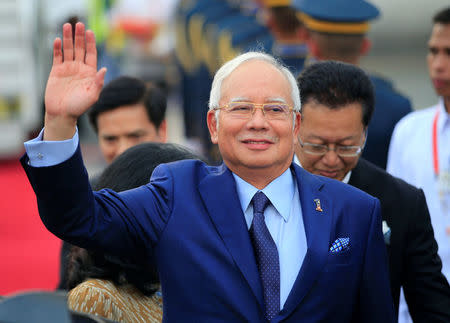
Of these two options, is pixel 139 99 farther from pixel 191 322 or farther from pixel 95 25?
pixel 95 25

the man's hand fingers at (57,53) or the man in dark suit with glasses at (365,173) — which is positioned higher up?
the man's hand fingers at (57,53)

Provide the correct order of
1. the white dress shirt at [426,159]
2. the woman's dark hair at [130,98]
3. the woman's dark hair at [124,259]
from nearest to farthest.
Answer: the woman's dark hair at [124,259] < the white dress shirt at [426,159] < the woman's dark hair at [130,98]

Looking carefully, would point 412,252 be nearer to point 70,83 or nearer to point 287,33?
point 70,83

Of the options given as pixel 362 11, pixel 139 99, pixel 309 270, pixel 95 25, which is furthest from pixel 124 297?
pixel 95 25

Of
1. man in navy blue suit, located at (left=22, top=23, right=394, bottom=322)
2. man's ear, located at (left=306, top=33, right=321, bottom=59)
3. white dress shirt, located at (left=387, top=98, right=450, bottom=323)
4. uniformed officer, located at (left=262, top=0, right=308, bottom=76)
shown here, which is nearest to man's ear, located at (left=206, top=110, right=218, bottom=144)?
man in navy blue suit, located at (left=22, top=23, right=394, bottom=322)

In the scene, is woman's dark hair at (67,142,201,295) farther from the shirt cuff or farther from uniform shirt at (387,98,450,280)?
uniform shirt at (387,98,450,280)

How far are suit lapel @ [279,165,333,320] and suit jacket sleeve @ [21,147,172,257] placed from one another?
33 cm

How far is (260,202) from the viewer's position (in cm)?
203

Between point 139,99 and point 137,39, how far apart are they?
42.1ft

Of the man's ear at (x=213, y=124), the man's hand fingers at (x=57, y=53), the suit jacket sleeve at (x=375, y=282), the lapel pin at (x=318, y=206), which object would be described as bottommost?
the suit jacket sleeve at (x=375, y=282)

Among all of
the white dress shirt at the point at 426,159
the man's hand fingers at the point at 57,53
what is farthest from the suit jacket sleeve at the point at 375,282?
the white dress shirt at the point at 426,159

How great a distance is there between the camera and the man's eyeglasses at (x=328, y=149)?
2652 millimetres

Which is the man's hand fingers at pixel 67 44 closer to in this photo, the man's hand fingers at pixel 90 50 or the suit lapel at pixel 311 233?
the man's hand fingers at pixel 90 50

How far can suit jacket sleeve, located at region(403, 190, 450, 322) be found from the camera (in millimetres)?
2369
